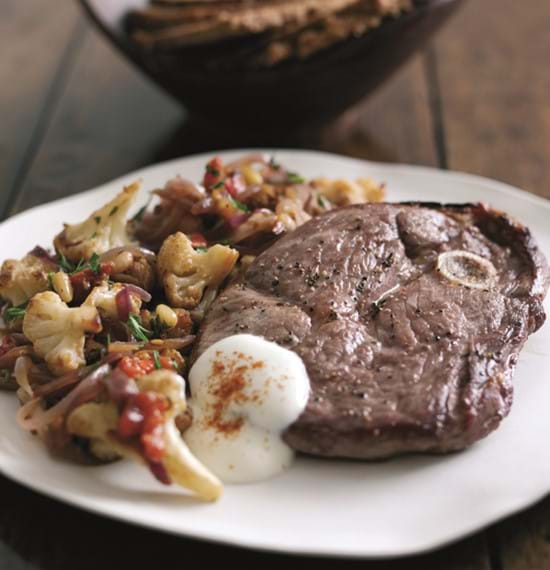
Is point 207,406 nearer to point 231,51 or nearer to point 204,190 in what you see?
point 204,190

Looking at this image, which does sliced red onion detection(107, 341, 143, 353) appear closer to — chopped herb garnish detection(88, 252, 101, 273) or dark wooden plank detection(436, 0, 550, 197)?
chopped herb garnish detection(88, 252, 101, 273)

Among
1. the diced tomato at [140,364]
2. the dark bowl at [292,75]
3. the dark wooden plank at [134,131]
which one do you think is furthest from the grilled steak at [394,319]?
the dark wooden plank at [134,131]

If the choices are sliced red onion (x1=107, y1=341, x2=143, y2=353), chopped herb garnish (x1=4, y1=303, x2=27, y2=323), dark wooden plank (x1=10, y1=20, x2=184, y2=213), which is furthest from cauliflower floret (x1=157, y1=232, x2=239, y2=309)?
dark wooden plank (x1=10, y1=20, x2=184, y2=213)

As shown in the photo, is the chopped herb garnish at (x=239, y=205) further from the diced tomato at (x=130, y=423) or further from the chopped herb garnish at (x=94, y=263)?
the diced tomato at (x=130, y=423)

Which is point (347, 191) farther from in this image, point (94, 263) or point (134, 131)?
point (134, 131)

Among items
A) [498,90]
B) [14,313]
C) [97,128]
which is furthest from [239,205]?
[498,90]

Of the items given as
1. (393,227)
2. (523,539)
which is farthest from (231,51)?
(523,539)
